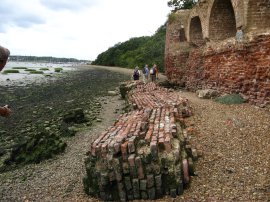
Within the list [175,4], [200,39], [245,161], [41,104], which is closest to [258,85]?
[245,161]

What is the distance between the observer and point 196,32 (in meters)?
20.3

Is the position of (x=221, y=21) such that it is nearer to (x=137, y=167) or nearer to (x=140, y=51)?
(x=137, y=167)

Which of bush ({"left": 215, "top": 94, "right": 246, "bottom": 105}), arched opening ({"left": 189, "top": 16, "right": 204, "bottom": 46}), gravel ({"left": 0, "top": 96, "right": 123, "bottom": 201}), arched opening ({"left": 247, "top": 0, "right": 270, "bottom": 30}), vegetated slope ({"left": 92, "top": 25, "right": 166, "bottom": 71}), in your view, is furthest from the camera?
vegetated slope ({"left": 92, "top": 25, "right": 166, "bottom": 71})

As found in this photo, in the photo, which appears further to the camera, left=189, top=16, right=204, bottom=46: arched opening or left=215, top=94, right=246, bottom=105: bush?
left=189, top=16, right=204, bottom=46: arched opening

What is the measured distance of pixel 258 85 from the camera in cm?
1051

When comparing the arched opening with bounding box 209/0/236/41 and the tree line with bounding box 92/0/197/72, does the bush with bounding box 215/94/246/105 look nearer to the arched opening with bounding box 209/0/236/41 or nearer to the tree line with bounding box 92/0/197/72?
the arched opening with bounding box 209/0/236/41

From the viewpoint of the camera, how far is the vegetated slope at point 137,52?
50.0 metres

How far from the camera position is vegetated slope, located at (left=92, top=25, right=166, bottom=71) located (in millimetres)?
50031

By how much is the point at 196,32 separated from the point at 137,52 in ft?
142

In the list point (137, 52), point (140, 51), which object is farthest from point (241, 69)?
point (137, 52)

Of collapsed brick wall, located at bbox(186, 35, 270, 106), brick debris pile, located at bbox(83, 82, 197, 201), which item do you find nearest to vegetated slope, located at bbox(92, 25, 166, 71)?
collapsed brick wall, located at bbox(186, 35, 270, 106)

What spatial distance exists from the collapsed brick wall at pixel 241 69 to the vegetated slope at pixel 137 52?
26.1m

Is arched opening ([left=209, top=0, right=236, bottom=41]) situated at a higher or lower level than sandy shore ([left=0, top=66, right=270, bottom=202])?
higher

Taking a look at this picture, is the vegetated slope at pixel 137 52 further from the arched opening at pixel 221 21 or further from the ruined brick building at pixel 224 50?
the arched opening at pixel 221 21
